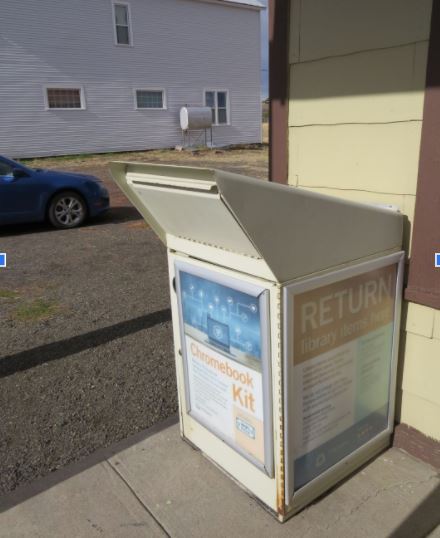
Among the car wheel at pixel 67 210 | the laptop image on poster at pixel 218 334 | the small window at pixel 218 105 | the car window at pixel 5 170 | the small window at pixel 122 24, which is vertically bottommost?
the car wheel at pixel 67 210

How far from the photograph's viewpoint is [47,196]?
325 inches

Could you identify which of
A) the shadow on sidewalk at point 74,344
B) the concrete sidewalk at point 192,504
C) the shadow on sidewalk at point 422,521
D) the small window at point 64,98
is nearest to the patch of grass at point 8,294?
the shadow on sidewalk at point 74,344

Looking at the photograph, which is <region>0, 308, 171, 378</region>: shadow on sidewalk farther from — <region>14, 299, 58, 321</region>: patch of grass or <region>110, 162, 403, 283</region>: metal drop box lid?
<region>110, 162, 403, 283</region>: metal drop box lid

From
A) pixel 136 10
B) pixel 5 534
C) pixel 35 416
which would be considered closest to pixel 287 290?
pixel 5 534

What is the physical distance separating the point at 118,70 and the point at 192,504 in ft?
64.4

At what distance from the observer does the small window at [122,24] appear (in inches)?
759

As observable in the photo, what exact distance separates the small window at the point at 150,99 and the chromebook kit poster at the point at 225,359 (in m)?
19.3

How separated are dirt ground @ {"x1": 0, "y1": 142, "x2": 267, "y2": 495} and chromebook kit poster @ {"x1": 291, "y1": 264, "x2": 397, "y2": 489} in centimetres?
122

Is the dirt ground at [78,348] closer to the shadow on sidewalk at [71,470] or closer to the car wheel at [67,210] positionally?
the shadow on sidewalk at [71,470]

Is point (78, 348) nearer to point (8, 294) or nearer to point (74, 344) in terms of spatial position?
point (74, 344)

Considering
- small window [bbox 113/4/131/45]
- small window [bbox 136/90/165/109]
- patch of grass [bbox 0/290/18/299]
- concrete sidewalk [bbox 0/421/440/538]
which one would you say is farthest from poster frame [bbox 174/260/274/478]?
small window [bbox 113/4/131/45]

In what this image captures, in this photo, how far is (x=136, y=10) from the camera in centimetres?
1942

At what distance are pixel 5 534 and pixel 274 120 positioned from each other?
8.32 feet

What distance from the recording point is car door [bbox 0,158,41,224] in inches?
309
